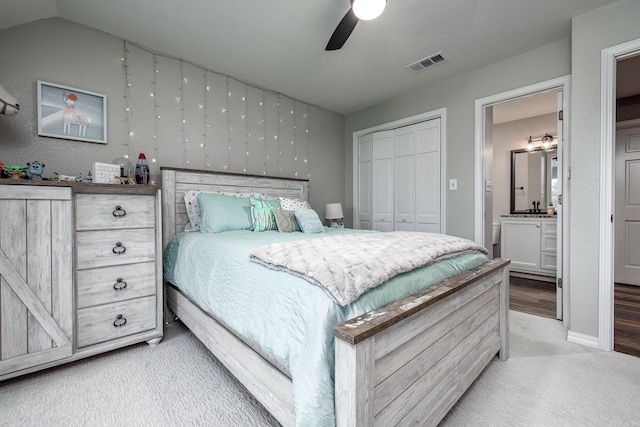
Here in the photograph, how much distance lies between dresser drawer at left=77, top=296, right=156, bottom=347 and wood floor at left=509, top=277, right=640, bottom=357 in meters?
3.30

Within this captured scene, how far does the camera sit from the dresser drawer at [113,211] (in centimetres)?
180

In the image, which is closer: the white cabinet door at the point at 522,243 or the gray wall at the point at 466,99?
the gray wall at the point at 466,99

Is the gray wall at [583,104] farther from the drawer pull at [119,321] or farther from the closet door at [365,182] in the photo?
the drawer pull at [119,321]

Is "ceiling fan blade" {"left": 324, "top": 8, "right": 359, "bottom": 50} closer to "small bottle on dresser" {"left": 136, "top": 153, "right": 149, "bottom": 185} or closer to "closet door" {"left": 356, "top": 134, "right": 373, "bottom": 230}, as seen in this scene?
"small bottle on dresser" {"left": 136, "top": 153, "right": 149, "bottom": 185}

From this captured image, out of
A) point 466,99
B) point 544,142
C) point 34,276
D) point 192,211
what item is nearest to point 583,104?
point 466,99

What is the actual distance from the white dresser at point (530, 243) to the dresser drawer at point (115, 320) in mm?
4687

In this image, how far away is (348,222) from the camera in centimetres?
436

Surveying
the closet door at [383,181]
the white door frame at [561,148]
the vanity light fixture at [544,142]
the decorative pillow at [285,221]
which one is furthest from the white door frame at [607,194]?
the vanity light fixture at [544,142]

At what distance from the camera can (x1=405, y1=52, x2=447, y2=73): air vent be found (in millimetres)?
2709

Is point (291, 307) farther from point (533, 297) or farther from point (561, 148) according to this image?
point (533, 297)

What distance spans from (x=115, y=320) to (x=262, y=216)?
128 cm

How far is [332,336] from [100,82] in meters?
2.78

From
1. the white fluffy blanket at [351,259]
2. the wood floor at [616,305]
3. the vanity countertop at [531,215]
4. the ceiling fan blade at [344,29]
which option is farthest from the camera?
the vanity countertop at [531,215]

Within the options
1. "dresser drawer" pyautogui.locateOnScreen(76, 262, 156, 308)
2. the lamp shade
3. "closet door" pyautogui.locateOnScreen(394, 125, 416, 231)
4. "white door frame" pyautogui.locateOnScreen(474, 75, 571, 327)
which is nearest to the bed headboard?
"dresser drawer" pyautogui.locateOnScreen(76, 262, 156, 308)
